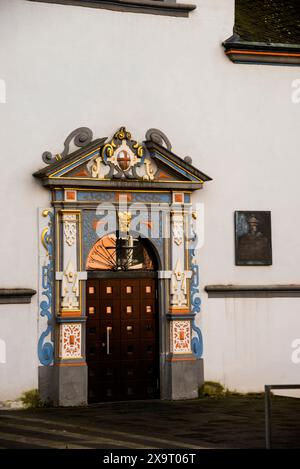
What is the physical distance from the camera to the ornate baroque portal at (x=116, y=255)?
1864 cm

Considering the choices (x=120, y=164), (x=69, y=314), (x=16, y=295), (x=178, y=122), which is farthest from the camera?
(x=178, y=122)

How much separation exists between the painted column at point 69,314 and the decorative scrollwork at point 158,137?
1.97 metres

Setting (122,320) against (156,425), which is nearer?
(156,425)

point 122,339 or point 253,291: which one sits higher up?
point 253,291

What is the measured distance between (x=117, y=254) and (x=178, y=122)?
2659mm

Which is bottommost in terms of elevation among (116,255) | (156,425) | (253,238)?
(156,425)

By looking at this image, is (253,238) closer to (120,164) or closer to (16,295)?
(120,164)

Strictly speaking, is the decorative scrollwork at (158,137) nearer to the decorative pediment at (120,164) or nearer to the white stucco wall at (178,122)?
the decorative pediment at (120,164)

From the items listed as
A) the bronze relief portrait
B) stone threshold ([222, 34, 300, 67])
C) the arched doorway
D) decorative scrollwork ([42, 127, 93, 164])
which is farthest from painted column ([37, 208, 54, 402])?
stone threshold ([222, 34, 300, 67])

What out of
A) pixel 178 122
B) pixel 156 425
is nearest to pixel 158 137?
pixel 178 122

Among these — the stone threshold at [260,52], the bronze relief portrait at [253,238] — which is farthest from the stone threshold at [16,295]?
the stone threshold at [260,52]

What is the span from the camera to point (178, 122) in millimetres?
19906

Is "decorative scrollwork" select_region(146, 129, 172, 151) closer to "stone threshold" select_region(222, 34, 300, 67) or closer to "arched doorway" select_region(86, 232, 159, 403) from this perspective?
"arched doorway" select_region(86, 232, 159, 403)

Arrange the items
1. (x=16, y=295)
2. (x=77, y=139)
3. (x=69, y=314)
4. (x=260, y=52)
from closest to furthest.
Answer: (x=16, y=295), (x=69, y=314), (x=77, y=139), (x=260, y=52)
